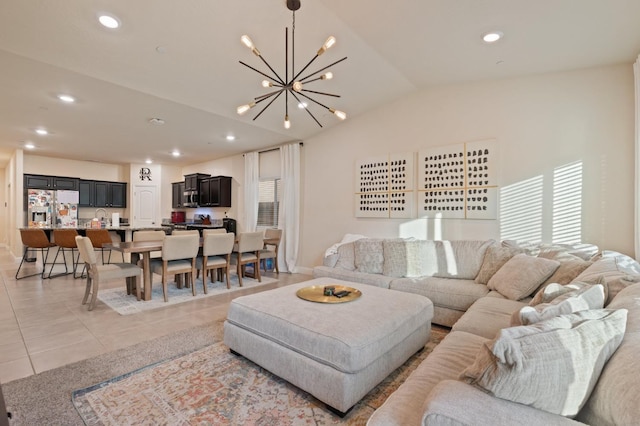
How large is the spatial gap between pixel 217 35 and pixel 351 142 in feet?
9.61

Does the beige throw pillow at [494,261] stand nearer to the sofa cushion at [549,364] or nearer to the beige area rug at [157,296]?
the sofa cushion at [549,364]

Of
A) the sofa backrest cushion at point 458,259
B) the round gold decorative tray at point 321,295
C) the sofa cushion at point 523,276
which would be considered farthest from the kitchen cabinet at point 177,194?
the sofa cushion at point 523,276

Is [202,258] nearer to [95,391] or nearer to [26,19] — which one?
[95,391]

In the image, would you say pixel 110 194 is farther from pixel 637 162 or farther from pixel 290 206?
pixel 637 162

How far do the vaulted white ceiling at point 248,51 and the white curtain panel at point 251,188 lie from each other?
2282 mm

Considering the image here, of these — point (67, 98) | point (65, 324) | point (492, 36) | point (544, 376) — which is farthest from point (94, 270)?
point (492, 36)

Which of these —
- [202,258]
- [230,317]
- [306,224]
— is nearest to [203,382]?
[230,317]

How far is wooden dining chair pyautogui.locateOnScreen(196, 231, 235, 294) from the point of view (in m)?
4.52

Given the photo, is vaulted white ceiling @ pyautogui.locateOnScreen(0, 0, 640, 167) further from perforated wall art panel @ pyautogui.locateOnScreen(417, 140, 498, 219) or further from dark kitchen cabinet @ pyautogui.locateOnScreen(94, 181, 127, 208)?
dark kitchen cabinet @ pyautogui.locateOnScreen(94, 181, 127, 208)

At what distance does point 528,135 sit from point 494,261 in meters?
1.64

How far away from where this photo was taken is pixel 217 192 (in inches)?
308

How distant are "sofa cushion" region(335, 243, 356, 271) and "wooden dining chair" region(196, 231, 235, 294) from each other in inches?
68.0

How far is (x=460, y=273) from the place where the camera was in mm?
3664

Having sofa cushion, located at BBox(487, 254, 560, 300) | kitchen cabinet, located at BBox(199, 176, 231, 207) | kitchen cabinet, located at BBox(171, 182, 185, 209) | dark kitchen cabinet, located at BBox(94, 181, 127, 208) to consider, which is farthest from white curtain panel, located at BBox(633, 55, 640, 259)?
dark kitchen cabinet, located at BBox(94, 181, 127, 208)
